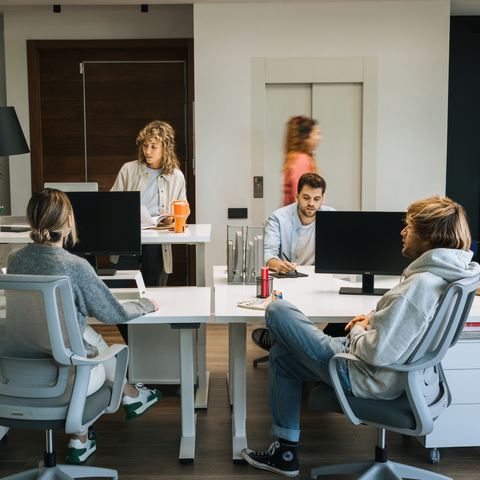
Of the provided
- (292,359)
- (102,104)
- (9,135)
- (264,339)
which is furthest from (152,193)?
(292,359)

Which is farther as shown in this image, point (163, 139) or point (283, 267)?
point (163, 139)

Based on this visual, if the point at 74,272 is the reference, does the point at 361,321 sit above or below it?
below

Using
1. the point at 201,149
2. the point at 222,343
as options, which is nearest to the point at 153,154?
the point at 201,149

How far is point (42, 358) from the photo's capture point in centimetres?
162

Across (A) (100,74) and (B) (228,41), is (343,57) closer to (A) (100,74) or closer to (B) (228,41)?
(B) (228,41)

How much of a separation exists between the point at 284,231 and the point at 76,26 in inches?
127

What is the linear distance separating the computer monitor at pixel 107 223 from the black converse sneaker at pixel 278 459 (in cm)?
109

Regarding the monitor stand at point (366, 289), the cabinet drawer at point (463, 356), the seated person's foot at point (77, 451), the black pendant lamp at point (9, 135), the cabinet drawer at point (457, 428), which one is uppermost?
the black pendant lamp at point (9, 135)

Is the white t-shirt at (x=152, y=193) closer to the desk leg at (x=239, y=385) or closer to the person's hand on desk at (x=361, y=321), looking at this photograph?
the desk leg at (x=239, y=385)

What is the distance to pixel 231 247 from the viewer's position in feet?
8.58

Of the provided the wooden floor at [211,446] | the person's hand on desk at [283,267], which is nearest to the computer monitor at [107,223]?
the person's hand on desk at [283,267]

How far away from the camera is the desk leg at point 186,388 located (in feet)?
7.26

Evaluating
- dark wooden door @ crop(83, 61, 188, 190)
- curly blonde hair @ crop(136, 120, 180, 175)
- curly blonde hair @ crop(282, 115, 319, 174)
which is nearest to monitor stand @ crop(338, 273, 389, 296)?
curly blonde hair @ crop(136, 120, 180, 175)

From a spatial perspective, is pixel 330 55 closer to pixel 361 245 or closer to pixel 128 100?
pixel 128 100
